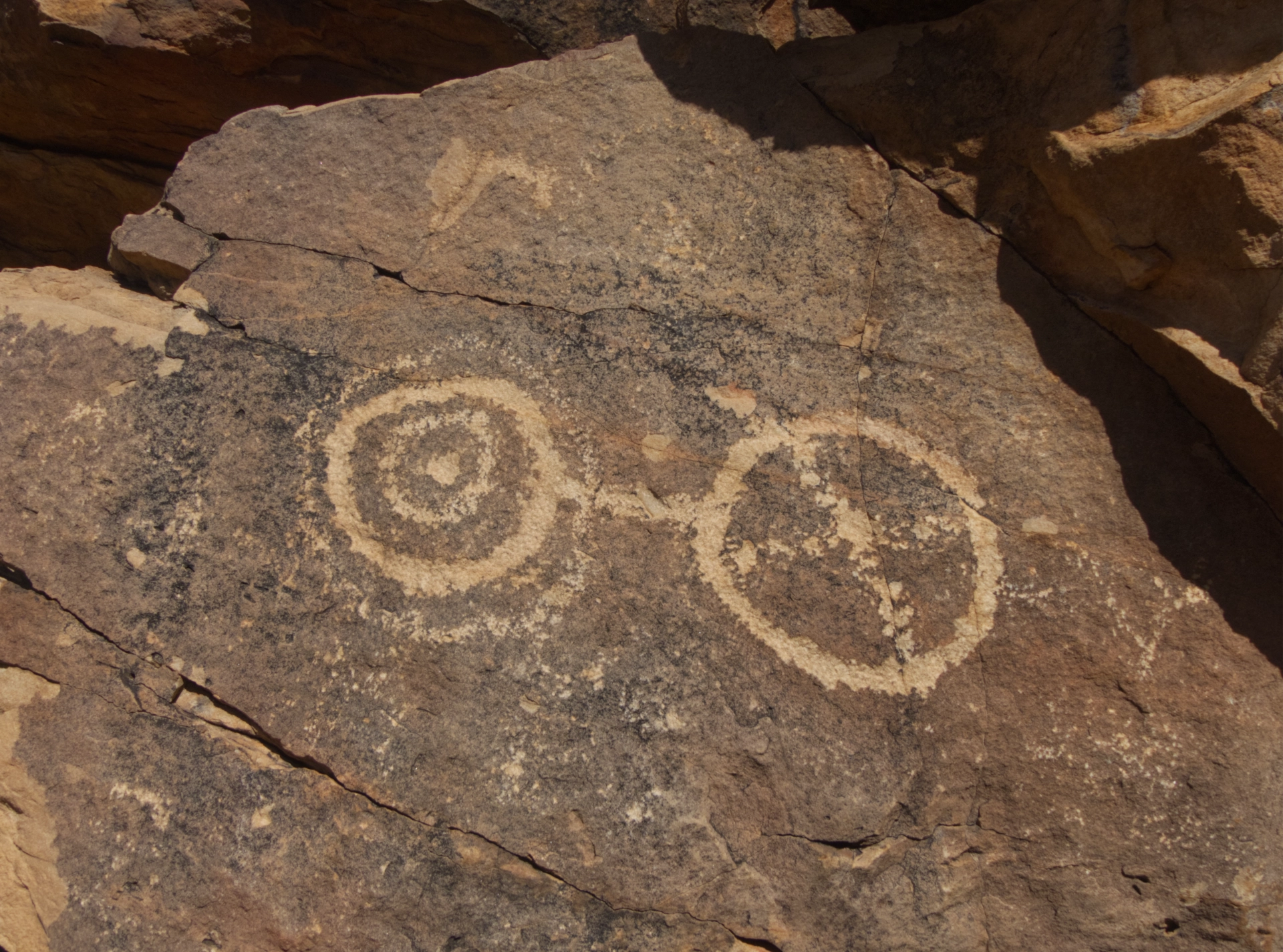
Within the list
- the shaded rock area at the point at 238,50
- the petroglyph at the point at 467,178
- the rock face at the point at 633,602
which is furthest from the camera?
the shaded rock area at the point at 238,50

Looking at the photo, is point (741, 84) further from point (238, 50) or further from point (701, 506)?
point (238, 50)

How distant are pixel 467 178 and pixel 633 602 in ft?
2.96

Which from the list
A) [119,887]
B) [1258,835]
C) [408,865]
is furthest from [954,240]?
[119,887]

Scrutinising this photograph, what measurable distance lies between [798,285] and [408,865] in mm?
1239

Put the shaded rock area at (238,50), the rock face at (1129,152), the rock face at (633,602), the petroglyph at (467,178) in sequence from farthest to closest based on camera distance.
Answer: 1. the shaded rock area at (238,50)
2. the petroglyph at (467,178)
3. the rock face at (633,602)
4. the rock face at (1129,152)

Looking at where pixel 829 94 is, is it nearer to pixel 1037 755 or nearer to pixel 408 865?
pixel 1037 755

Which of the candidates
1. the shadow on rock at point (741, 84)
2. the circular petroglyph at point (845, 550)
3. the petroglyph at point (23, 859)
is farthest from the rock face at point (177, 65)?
the petroglyph at point (23, 859)

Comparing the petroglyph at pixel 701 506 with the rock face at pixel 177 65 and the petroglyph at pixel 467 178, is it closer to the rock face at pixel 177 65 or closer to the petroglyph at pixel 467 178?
the petroglyph at pixel 467 178

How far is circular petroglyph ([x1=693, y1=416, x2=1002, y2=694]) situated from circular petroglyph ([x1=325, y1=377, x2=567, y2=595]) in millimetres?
317

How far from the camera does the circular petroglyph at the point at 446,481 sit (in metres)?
1.48

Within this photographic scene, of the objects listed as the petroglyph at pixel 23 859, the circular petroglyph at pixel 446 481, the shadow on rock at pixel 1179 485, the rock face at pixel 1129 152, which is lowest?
the petroglyph at pixel 23 859

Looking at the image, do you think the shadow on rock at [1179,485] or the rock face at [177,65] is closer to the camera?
the shadow on rock at [1179,485]

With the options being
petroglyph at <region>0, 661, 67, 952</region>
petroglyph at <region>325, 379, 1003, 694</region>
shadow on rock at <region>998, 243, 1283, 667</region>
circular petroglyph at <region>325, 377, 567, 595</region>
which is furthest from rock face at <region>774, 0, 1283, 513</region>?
petroglyph at <region>0, 661, 67, 952</region>

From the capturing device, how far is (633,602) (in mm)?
1462
